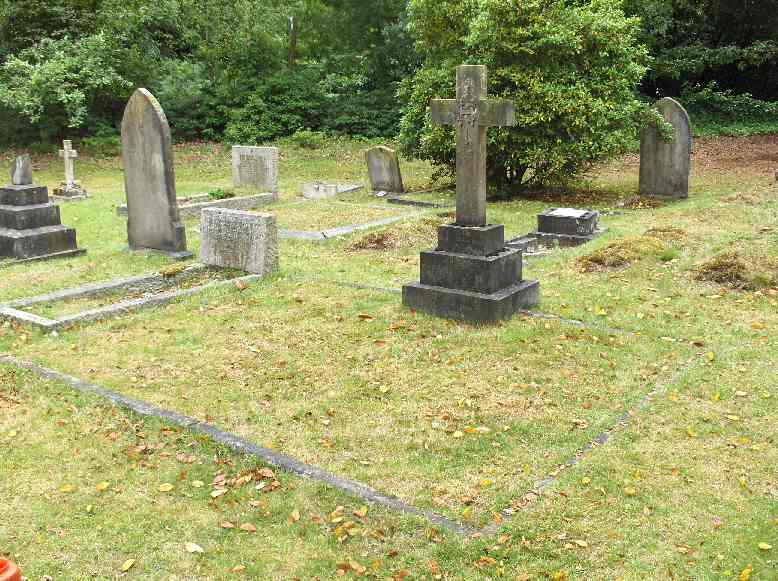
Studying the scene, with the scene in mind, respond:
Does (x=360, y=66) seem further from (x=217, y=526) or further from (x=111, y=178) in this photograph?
(x=217, y=526)

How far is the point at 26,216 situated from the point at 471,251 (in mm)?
6875

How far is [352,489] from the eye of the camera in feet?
15.9

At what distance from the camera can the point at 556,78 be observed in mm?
15133

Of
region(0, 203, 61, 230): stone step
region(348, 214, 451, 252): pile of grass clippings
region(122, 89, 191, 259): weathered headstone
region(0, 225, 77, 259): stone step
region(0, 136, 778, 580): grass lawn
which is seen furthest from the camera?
region(348, 214, 451, 252): pile of grass clippings

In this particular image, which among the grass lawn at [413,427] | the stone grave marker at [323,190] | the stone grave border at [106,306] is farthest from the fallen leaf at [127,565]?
the stone grave marker at [323,190]

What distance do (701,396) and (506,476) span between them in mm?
2098

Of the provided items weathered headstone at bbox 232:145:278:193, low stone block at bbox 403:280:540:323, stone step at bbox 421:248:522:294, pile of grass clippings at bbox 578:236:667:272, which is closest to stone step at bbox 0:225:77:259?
low stone block at bbox 403:280:540:323

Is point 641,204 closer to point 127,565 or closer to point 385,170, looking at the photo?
point 385,170

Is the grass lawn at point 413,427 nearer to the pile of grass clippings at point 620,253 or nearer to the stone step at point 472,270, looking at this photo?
the pile of grass clippings at point 620,253

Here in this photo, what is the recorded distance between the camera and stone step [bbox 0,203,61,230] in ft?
36.7

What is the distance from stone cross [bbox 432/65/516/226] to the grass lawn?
1.33 meters

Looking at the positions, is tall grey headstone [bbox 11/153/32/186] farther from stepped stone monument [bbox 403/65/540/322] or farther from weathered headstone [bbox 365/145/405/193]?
weathered headstone [bbox 365/145/405/193]

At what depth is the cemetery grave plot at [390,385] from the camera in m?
5.20

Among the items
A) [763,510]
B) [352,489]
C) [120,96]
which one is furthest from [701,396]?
[120,96]
